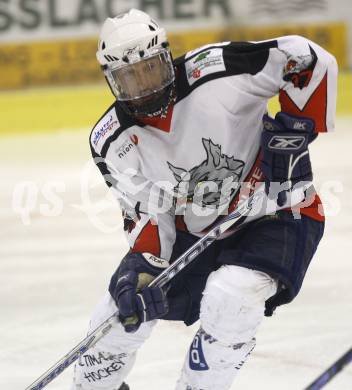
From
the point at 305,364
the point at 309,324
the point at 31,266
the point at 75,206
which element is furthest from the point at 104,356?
the point at 75,206

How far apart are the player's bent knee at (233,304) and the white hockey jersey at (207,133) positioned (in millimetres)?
301

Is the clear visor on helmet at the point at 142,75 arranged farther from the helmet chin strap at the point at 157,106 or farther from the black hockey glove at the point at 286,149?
the black hockey glove at the point at 286,149

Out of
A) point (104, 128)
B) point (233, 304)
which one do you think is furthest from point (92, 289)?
point (233, 304)

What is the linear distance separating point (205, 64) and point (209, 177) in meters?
0.33

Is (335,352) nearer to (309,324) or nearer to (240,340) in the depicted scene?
(309,324)

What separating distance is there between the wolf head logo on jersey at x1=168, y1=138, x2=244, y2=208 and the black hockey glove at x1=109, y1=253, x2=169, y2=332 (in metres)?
0.26

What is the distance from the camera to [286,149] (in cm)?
268

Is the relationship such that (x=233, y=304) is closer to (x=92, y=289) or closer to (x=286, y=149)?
(x=286, y=149)

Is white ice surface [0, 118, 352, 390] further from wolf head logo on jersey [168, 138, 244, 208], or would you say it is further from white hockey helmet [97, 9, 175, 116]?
white hockey helmet [97, 9, 175, 116]

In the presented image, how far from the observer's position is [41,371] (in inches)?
135

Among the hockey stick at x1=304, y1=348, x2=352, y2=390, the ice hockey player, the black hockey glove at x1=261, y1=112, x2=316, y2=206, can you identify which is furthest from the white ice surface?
the black hockey glove at x1=261, y1=112, x2=316, y2=206

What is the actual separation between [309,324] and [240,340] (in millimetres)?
1116

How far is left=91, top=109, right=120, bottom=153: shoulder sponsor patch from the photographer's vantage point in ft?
9.48

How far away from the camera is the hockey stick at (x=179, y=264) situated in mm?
2791
